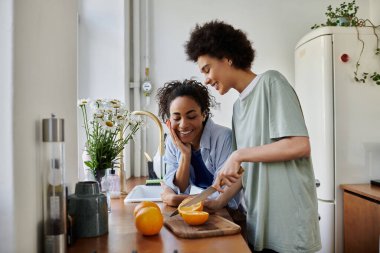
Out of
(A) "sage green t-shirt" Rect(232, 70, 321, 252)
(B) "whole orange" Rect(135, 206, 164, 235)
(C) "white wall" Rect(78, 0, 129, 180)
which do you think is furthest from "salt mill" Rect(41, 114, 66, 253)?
(C) "white wall" Rect(78, 0, 129, 180)

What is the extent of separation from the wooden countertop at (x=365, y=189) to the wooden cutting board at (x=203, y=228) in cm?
135

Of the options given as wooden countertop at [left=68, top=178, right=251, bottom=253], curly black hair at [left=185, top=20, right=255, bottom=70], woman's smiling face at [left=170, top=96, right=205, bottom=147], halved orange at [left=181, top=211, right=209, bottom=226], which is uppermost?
curly black hair at [left=185, top=20, right=255, bottom=70]

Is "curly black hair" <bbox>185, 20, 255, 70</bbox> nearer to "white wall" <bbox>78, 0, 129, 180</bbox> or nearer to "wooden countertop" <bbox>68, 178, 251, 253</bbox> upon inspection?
"wooden countertop" <bbox>68, 178, 251, 253</bbox>

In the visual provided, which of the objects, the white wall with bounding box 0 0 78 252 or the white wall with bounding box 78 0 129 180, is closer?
the white wall with bounding box 0 0 78 252

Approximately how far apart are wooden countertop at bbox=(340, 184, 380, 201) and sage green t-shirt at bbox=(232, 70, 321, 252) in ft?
3.67

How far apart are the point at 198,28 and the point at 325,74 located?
1.36 meters

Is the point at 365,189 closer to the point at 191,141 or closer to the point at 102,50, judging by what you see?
the point at 191,141

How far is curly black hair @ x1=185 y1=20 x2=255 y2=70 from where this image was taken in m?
1.21

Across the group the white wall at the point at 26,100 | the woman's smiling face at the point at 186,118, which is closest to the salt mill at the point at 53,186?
the white wall at the point at 26,100

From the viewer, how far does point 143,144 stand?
A: 8.75 feet

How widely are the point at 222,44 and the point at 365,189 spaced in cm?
151

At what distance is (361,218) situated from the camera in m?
2.11

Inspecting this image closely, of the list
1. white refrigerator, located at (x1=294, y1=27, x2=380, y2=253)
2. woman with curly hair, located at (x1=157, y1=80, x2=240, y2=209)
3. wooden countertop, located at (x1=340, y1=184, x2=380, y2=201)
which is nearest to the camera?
woman with curly hair, located at (x1=157, y1=80, x2=240, y2=209)

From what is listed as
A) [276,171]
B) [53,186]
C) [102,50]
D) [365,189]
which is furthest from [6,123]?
[365,189]
